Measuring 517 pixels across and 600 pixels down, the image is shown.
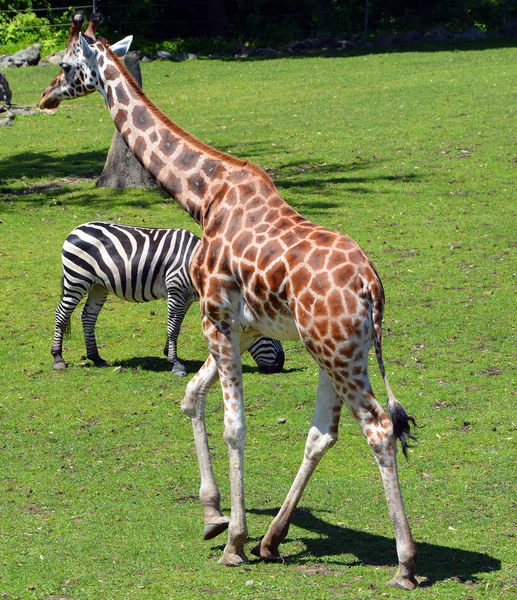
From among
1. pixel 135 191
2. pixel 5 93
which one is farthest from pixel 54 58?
pixel 135 191

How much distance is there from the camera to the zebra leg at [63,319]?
1121 centimetres

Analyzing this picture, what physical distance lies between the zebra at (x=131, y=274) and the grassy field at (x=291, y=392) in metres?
0.29

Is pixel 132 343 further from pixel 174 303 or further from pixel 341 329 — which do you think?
pixel 341 329

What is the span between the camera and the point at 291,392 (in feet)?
33.3

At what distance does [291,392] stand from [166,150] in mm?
3478

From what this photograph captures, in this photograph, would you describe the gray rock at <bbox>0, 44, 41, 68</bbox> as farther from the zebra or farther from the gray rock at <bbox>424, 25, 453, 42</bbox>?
the zebra

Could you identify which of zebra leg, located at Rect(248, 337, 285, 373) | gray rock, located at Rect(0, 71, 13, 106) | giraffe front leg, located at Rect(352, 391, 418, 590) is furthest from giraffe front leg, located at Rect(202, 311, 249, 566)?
gray rock, located at Rect(0, 71, 13, 106)

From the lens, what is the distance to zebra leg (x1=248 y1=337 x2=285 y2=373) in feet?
35.0

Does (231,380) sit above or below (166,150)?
below

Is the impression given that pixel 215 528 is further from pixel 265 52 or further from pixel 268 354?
pixel 265 52

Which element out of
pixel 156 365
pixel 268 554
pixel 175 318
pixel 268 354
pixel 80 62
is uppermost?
pixel 80 62

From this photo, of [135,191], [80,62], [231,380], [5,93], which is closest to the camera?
[231,380]

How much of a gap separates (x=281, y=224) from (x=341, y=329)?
3.36 feet

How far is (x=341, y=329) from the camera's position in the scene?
605 centimetres
